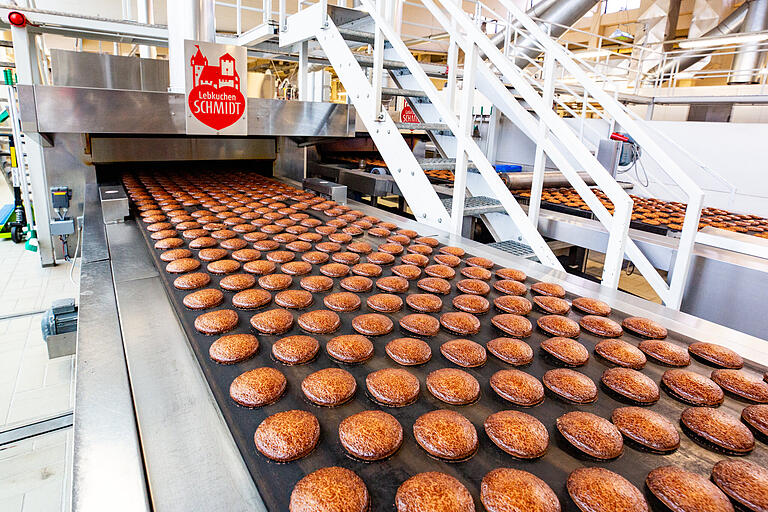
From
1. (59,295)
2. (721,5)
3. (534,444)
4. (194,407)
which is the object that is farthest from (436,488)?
(721,5)

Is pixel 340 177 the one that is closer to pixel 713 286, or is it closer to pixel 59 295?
pixel 59 295

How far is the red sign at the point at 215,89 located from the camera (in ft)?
7.13

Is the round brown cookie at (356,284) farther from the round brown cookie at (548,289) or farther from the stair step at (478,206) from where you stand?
the stair step at (478,206)

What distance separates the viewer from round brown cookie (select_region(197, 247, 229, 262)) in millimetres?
1562

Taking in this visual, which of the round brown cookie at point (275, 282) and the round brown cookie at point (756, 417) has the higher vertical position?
the round brown cookie at point (275, 282)

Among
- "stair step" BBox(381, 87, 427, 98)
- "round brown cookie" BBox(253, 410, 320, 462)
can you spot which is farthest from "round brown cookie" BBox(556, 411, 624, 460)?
"stair step" BBox(381, 87, 427, 98)

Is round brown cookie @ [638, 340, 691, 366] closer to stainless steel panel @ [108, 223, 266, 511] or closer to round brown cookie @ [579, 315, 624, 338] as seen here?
round brown cookie @ [579, 315, 624, 338]

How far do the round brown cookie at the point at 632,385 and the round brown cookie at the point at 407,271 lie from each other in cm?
69

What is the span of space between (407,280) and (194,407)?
83cm

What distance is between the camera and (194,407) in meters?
0.81

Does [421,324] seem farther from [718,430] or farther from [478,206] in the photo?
[478,206]

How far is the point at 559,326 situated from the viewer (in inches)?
47.0

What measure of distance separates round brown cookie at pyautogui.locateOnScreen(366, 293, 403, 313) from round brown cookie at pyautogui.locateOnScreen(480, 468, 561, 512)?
2.00 ft

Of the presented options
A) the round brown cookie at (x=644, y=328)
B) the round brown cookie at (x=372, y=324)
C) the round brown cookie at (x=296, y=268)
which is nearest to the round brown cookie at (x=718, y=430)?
the round brown cookie at (x=644, y=328)
